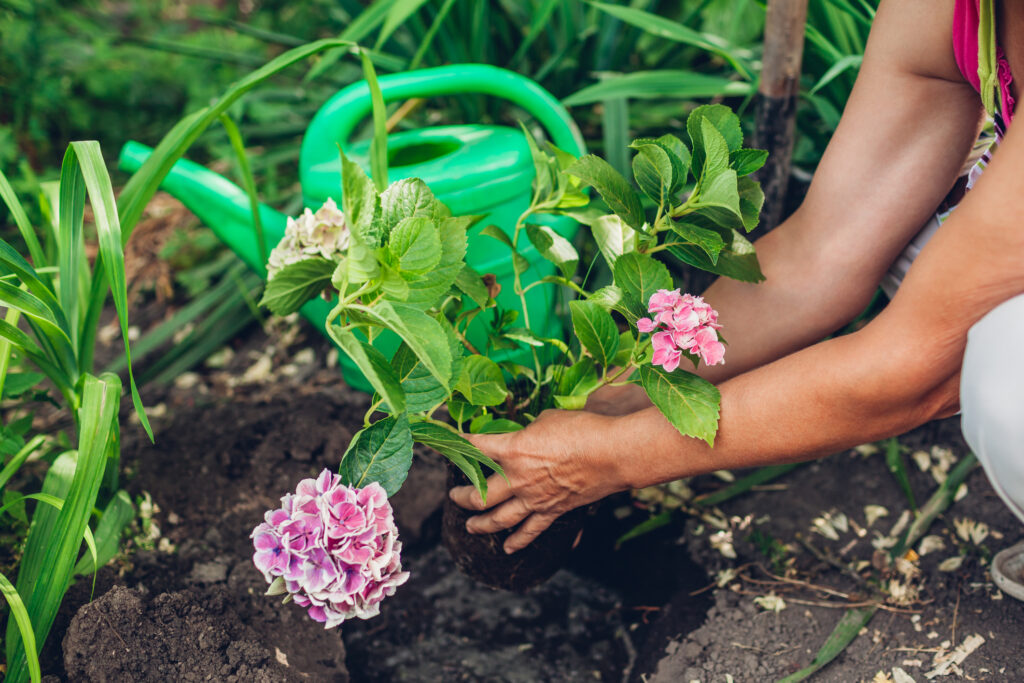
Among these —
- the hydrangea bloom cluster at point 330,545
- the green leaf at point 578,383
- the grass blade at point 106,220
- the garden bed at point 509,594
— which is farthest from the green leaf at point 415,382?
A: the garden bed at point 509,594

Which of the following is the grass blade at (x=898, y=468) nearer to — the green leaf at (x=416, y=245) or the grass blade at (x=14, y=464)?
the green leaf at (x=416, y=245)

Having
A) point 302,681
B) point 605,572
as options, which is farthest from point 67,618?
point 605,572

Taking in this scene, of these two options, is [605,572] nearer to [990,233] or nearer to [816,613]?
[816,613]

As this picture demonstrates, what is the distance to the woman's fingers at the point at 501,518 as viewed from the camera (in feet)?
3.56

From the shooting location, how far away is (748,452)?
0.98 metres

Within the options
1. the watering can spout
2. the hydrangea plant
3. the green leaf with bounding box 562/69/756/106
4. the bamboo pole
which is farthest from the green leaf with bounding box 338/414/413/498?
the green leaf with bounding box 562/69/756/106

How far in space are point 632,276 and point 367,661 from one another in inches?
30.4

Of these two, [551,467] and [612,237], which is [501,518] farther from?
[612,237]

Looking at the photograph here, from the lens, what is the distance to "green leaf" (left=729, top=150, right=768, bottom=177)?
0.96 metres

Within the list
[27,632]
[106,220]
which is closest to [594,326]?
[106,220]

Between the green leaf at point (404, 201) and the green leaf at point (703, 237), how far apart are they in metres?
0.30

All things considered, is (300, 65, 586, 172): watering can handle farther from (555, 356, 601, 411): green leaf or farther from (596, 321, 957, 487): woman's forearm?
(596, 321, 957, 487): woman's forearm

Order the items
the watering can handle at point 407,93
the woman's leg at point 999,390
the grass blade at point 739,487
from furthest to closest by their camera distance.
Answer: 1. the grass blade at point 739,487
2. the watering can handle at point 407,93
3. the woman's leg at point 999,390

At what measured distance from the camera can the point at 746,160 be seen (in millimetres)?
969
